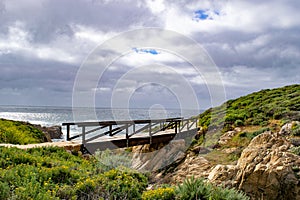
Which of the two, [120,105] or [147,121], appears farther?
[147,121]

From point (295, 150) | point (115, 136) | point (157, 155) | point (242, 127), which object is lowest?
point (157, 155)

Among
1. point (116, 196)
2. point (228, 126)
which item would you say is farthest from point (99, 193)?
point (228, 126)

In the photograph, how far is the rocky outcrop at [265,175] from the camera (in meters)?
7.07

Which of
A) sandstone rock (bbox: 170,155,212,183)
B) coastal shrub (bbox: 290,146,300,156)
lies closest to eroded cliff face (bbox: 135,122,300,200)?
coastal shrub (bbox: 290,146,300,156)

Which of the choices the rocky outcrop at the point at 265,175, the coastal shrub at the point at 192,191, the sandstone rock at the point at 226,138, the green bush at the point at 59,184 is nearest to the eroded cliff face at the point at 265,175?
the rocky outcrop at the point at 265,175

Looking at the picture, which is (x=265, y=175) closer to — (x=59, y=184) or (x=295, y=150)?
(x=295, y=150)

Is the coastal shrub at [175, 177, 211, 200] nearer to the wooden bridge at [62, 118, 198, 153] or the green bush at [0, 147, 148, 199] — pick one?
the green bush at [0, 147, 148, 199]

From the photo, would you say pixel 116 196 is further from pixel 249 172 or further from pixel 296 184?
pixel 296 184

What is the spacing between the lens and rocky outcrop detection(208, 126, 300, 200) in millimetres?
7074

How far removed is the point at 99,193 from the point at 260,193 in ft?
15.0

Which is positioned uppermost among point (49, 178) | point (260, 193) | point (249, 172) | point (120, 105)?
point (120, 105)

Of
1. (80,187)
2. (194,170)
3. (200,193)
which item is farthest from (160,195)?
(194,170)

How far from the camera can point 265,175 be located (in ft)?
23.7

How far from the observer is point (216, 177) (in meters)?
7.63
